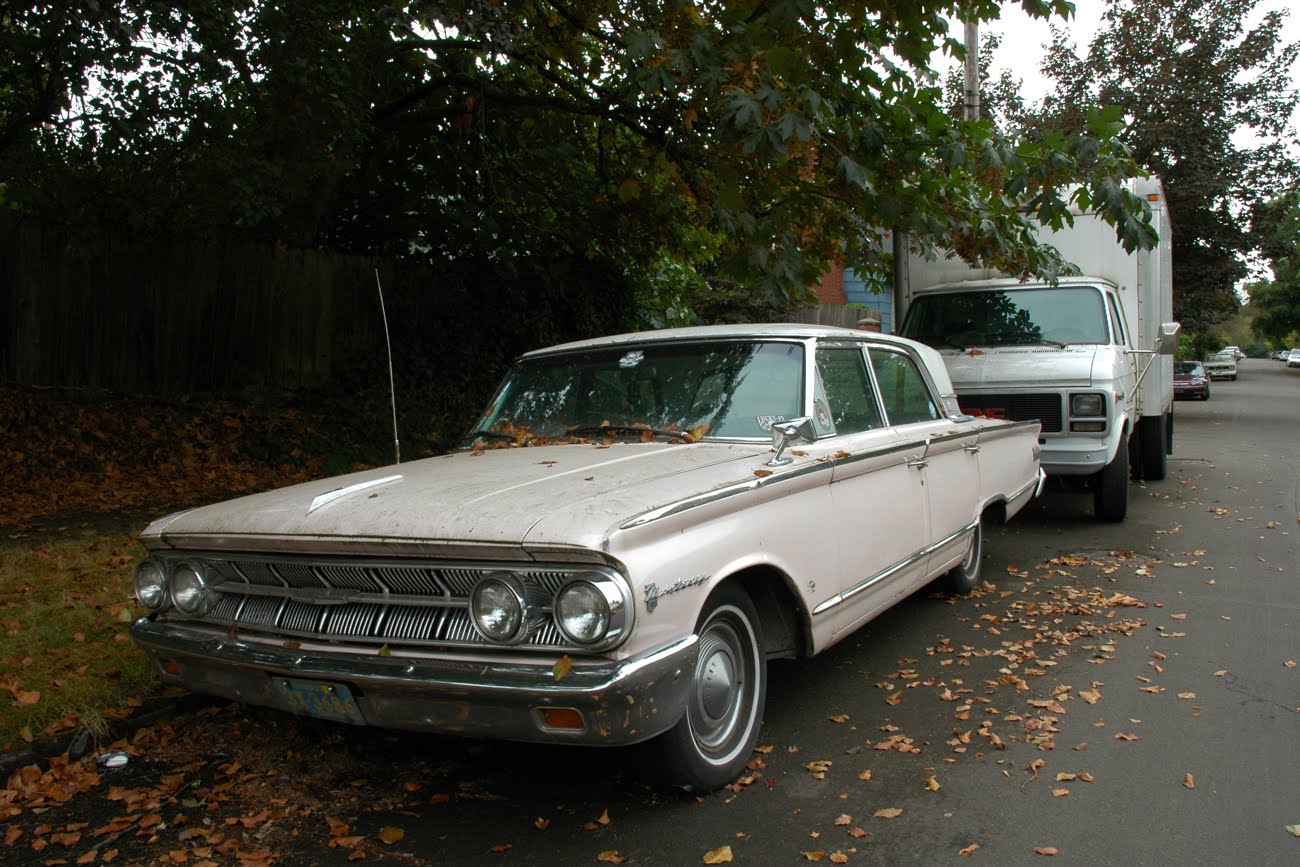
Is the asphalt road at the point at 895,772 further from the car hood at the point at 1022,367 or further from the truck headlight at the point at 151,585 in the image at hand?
the car hood at the point at 1022,367

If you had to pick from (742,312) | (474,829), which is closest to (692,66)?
(474,829)

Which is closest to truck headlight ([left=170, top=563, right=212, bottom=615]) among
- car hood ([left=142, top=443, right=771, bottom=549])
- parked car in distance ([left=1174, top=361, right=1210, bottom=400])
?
car hood ([left=142, top=443, right=771, bottom=549])

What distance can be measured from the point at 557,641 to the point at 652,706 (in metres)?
0.34

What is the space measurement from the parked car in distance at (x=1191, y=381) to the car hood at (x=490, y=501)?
3581 cm

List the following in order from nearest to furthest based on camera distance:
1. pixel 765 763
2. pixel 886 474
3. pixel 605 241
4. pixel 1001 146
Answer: pixel 765 763 < pixel 886 474 < pixel 1001 146 < pixel 605 241

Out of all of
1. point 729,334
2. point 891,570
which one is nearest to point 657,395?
point 729,334

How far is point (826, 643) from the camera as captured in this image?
426cm

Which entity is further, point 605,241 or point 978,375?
point 605,241

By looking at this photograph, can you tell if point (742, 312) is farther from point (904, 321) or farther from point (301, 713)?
point (301, 713)

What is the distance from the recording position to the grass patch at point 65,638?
4.28 metres

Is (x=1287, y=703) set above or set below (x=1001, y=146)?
below

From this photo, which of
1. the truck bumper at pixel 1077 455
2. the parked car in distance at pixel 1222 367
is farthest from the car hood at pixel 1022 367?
the parked car in distance at pixel 1222 367

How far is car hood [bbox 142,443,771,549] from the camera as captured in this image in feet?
10.6

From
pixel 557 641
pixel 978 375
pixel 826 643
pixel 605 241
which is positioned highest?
pixel 605 241
